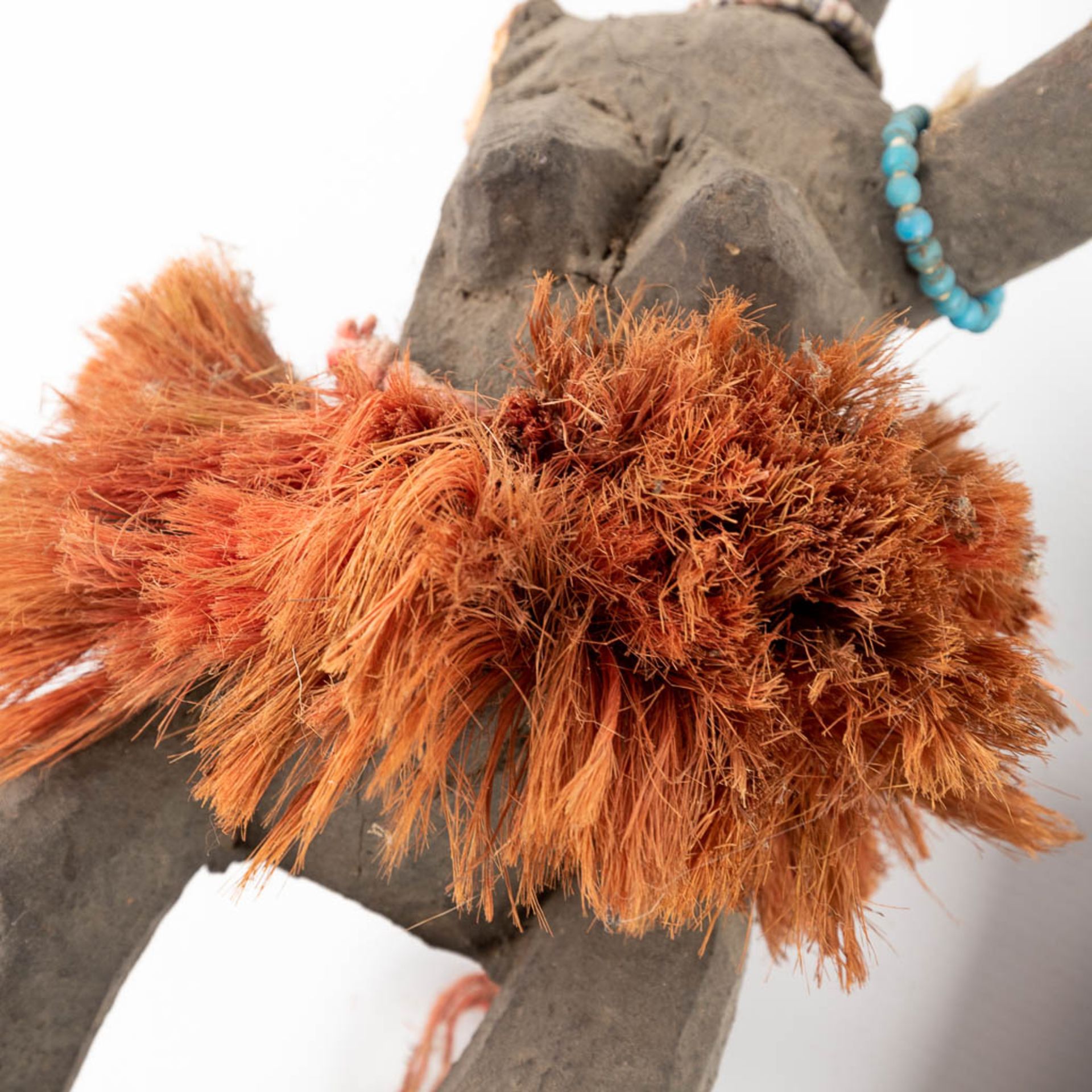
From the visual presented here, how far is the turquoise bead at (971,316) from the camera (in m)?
0.72

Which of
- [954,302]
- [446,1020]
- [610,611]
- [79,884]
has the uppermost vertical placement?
[954,302]

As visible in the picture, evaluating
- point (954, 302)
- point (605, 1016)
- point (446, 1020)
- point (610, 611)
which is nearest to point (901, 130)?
point (954, 302)

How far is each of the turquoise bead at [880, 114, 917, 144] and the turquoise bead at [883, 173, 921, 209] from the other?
0.03 metres

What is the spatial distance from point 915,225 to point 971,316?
0.11 meters

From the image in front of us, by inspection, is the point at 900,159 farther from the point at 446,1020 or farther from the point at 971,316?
the point at 446,1020

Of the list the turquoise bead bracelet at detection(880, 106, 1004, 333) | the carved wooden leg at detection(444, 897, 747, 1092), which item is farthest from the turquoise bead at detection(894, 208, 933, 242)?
the carved wooden leg at detection(444, 897, 747, 1092)

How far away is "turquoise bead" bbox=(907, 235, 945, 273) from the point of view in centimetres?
68

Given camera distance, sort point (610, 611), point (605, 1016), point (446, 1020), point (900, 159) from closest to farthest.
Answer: point (610, 611), point (605, 1016), point (900, 159), point (446, 1020)

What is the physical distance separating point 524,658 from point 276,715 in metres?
0.14

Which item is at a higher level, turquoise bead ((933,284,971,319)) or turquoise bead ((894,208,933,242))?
turquoise bead ((894,208,933,242))

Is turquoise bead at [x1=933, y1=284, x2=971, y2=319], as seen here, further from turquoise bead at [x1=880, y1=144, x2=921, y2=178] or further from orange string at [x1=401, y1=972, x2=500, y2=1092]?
orange string at [x1=401, y1=972, x2=500, y2=1092]

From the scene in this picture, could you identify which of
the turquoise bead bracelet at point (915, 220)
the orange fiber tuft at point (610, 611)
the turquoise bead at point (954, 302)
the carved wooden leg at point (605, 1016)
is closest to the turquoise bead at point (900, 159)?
the turquoise bead bracelet at point (915, 220)

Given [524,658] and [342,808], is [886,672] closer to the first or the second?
[524,658]

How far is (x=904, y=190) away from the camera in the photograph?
26.1 inches
